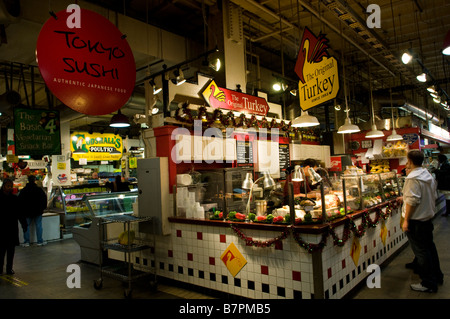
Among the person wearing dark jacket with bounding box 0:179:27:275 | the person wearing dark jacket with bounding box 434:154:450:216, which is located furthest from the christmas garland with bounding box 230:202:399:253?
the person wearing dark jacket with bounding box 434:154:450:216

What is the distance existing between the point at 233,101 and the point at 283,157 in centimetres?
273

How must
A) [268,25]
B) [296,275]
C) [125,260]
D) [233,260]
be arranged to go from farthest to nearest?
[268,25]
[125,260]
[233,260]
[296,275]

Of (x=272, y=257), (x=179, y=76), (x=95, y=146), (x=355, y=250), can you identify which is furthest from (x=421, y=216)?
(x=95, y=146)

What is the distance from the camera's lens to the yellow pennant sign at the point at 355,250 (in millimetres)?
4485

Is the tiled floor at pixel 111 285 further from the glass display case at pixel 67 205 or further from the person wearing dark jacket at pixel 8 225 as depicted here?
the glass display case at pixel 67 205

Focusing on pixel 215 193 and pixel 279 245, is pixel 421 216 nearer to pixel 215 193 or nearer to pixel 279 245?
pixel 279 245

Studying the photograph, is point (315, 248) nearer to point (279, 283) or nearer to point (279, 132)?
point (279, 283)

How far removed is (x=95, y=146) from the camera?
1504cm

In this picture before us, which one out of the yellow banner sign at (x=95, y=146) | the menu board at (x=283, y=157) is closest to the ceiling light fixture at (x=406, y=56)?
the menu board at (x=283, y=157)

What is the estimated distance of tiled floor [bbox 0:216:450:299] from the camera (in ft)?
14.5

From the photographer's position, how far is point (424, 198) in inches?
168

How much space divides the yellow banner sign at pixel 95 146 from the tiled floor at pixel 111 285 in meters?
8.53
